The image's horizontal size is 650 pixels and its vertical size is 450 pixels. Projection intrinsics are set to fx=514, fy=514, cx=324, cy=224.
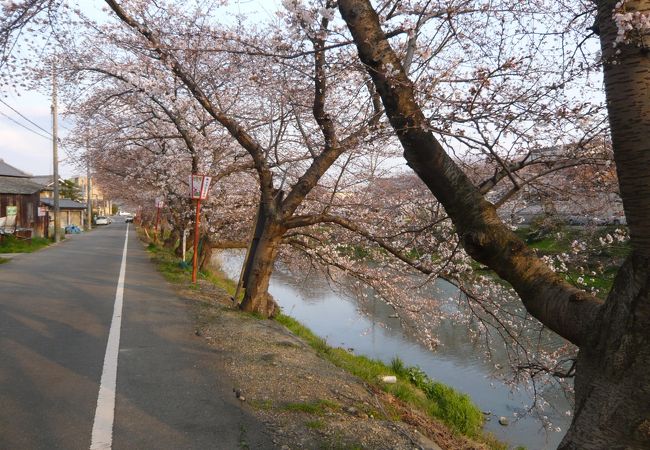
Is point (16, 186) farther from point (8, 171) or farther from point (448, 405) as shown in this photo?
point (448, 405)

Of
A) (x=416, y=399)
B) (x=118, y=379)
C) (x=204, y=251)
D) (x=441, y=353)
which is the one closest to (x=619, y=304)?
(x=118, y=379)

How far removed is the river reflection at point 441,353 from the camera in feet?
29.2

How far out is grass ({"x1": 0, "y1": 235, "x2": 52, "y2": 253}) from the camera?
22348 mm

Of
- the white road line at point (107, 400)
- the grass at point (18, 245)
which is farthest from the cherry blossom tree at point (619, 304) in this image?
the grass at point (18, 245)

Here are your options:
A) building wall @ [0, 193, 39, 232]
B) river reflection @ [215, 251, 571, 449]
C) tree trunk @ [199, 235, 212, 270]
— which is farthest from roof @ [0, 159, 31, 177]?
river reflection @ [215, 251, 571, 449]

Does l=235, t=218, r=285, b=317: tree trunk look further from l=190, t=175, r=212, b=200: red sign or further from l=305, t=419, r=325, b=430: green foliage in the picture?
l=305, t=419, r=325, b=430: green foliage

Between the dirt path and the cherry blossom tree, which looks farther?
the dirt path

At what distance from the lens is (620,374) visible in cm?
270

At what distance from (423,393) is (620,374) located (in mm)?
6488

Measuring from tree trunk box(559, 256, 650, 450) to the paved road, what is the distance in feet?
7.56

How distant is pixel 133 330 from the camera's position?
A: 7590mm

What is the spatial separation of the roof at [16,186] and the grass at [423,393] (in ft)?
85.3

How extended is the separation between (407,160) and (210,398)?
2967 mm

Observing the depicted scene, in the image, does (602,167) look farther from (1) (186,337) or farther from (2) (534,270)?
(1) (186,337)
